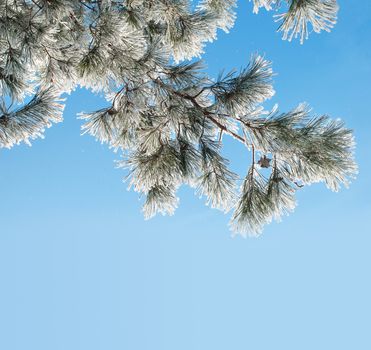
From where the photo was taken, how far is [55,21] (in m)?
2.84

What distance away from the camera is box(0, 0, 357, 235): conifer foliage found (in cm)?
251

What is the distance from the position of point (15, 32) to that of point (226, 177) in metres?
1.45

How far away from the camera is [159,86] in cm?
289

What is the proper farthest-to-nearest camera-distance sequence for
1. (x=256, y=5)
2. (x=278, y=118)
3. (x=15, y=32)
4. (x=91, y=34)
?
(x=256, y=5)
(x=91, y=34)
(x=15, y=32)
(x=278, y=118)

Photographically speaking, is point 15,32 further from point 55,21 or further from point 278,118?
point 278,118

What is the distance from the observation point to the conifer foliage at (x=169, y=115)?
251 centimetres

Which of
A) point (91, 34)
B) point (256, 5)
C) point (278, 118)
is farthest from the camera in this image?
point (256, 5)

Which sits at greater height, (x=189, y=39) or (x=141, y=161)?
(x=189, y=39)

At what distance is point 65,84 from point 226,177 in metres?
1.30

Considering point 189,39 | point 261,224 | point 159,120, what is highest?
point 189,39

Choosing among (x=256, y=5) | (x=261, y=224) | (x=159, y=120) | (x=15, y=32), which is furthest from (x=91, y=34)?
(x=261, y=224)

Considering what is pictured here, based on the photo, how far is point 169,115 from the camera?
2881mm

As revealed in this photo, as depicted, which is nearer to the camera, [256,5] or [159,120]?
[159,120]

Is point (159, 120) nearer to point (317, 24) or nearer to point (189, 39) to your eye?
point (189, 39)
